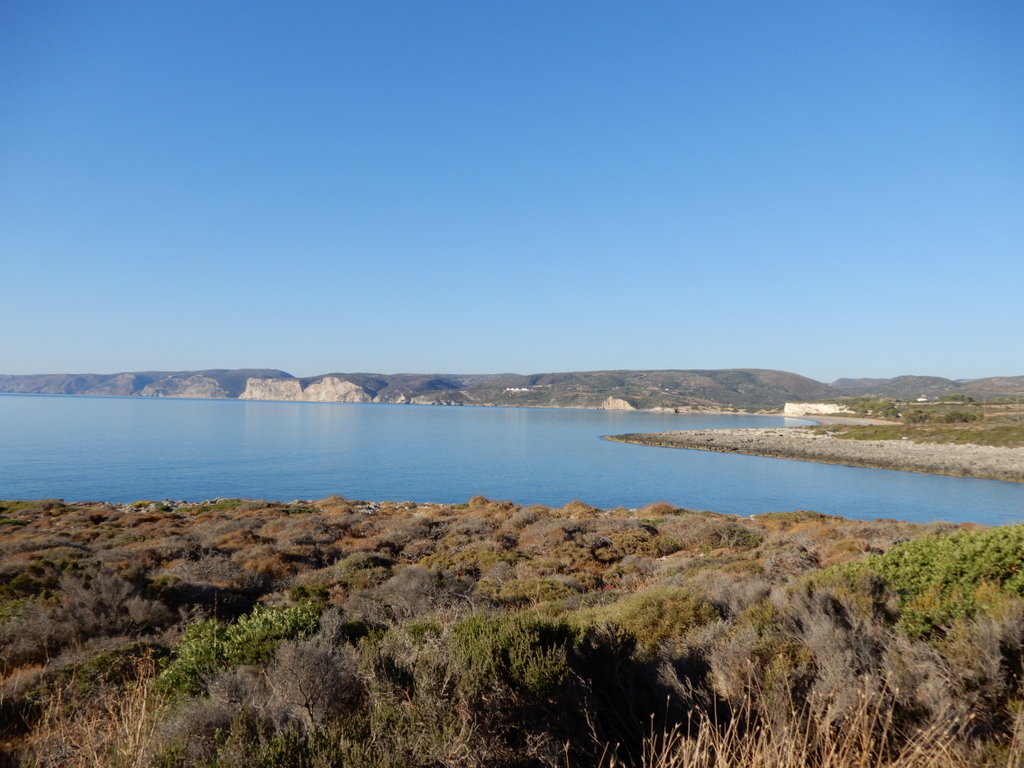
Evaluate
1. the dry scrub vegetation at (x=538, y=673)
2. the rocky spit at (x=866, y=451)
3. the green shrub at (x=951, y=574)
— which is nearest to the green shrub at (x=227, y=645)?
the dry scrub vegetation at (x=538, y=673)

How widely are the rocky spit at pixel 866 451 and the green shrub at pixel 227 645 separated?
60878mm

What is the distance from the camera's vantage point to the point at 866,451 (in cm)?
6462

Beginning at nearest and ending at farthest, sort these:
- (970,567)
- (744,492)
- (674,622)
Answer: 1. (970,567)
2. (674,622)
3. (744,492)

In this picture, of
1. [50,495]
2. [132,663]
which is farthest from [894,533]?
[50,495]

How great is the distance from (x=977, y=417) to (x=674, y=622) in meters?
102

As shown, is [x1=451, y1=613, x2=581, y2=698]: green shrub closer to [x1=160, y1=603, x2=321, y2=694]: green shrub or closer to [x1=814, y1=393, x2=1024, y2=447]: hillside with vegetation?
[x1=160, y1=603, x2=321, y2=694]: green shrub

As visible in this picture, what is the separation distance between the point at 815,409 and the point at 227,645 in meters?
179

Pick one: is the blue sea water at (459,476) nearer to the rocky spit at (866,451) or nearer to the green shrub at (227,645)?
the rocky spit at (866,451)

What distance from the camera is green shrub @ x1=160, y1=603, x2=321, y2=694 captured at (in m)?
4.62

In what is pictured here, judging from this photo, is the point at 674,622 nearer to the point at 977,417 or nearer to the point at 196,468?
the point at 196,468

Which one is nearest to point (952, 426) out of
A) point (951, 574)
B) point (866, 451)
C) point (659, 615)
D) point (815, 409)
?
point (866, 451)

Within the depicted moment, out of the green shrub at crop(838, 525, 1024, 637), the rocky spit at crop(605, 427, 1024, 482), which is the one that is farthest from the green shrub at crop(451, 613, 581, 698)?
the rocky spit at crop(605, 427, 1024, 482)

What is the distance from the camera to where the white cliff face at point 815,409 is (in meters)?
146

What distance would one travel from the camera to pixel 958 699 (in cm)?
369
